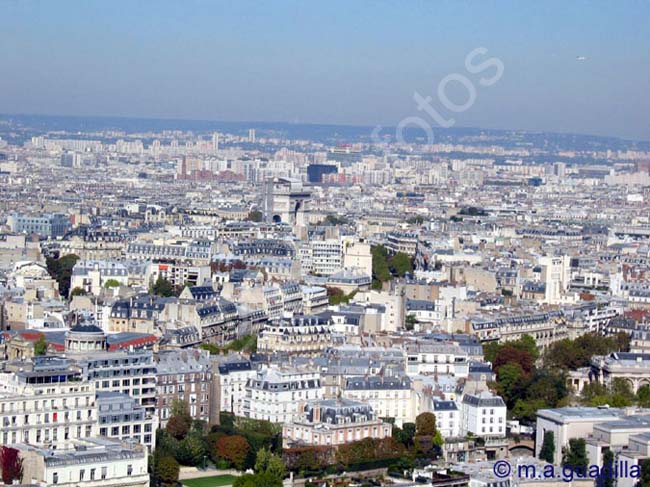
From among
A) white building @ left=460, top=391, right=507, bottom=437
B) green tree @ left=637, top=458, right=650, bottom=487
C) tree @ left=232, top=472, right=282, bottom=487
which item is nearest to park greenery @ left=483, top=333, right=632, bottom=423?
white building @ left=460, top=391, right=507, bottom=437

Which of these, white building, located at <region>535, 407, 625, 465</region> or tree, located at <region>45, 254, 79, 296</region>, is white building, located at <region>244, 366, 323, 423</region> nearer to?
white building, located at <region>535, 407, 625, 465</region>

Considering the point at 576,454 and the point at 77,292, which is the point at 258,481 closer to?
the point at 576,454

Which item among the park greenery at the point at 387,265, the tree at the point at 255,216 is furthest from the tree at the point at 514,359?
the tree at the point at 255,216

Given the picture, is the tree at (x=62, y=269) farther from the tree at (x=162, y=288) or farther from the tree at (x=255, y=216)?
the tree at (x=255, y=216)

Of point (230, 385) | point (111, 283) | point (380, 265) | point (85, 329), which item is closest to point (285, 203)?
point (380, 265)

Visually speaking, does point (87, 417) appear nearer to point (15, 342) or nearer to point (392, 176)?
point (15, 342)

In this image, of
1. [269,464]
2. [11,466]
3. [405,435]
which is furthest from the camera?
[405,435]

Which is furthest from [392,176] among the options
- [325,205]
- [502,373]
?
[502,373]
